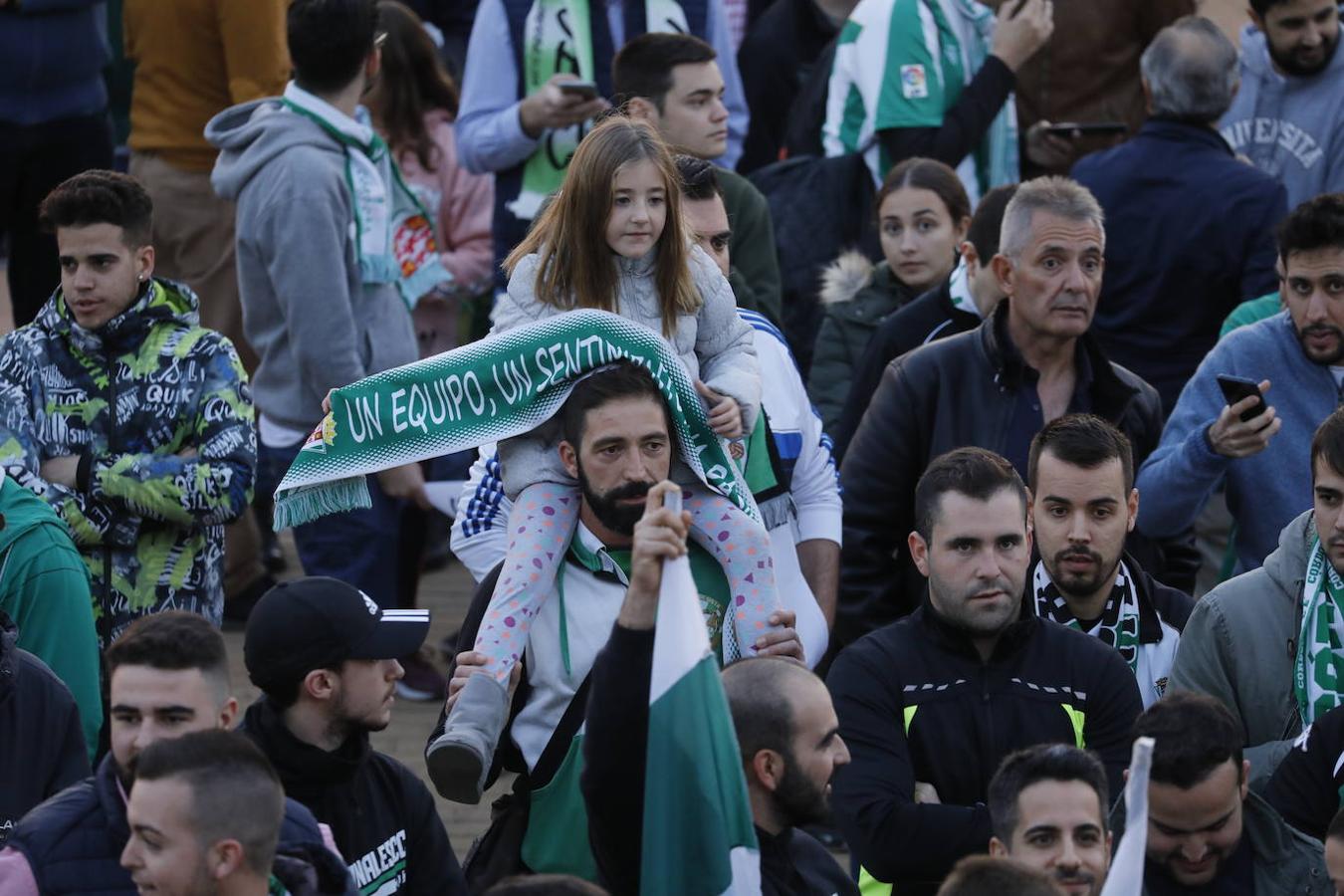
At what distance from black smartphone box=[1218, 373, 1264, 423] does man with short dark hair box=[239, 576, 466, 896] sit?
2.39 m

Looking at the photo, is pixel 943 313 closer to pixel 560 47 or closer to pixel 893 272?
pixel 893 272

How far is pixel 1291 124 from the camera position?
8.77 meters

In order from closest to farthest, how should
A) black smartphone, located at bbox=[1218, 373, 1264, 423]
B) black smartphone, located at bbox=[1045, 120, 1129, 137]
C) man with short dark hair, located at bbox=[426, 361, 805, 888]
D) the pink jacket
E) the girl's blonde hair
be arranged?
1. man with short dark hair, located at bbox=[426, 361, 805, 888]
2. the girl's blonde hair
3. black smartphone, located at bbox=[1218, 373, 1264, 423]
4. black smartphone, located at bbox=[1045, 120, 1129, 137]
5. the pink jacket

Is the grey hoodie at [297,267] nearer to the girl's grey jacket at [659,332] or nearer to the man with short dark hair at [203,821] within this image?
the girl's grey jacket at [659,332]

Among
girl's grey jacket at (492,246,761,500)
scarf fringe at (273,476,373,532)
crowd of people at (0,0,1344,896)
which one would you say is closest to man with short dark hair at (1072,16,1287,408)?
crowd of people at (0,0,1344,896)

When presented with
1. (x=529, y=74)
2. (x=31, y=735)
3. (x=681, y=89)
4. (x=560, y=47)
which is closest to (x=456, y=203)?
(x=529, y=74)

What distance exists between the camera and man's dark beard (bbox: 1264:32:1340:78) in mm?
8617

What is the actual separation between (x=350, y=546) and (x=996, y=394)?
240 centimetres

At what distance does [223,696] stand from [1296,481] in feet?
10.7

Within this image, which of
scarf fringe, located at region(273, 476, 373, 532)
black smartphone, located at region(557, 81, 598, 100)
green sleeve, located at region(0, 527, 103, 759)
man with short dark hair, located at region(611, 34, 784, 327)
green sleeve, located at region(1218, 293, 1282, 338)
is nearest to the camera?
scarf fringe, located at region(273, 476, 373, 532)

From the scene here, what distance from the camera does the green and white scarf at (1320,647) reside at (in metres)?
5.45

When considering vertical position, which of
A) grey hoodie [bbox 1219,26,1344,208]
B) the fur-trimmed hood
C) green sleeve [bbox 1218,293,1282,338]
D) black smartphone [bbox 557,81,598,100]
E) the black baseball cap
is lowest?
the black baseball cap

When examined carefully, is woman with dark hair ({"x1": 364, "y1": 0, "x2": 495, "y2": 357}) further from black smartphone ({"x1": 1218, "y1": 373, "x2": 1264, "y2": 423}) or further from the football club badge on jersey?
black smartphone ({"x1": 1218, "y1": 373, "x2": 1264, "y2": 423})

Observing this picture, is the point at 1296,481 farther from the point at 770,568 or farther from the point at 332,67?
the point at 332,67
